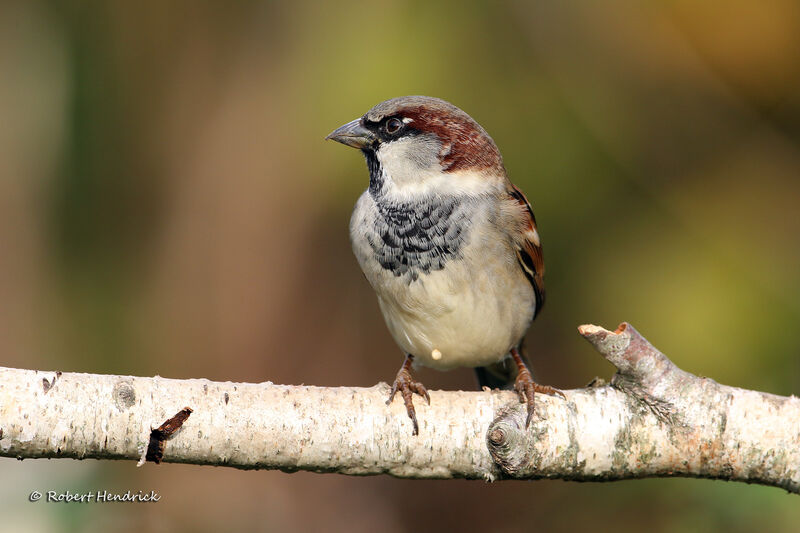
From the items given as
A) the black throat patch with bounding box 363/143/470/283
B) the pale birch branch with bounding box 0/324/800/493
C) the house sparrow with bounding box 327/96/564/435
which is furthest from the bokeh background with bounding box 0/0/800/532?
the black throat patch with bounding box 363/143/470/283

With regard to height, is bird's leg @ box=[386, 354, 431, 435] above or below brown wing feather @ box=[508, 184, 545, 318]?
below

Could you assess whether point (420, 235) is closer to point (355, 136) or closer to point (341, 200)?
point (355, 136)

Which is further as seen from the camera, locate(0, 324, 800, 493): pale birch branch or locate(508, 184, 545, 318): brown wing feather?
locate(508, 184, 545, 318): brown wing feather

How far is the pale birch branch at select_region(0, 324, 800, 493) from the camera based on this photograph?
5.96ft

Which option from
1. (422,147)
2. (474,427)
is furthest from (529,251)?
(474,427)

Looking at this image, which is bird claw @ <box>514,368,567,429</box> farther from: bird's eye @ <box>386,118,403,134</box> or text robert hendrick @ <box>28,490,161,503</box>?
text robert hendrick @ <box>28,490,161,503</box>

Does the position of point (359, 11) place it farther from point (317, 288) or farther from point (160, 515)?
point (160, 515)

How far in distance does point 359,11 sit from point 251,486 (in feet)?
7.19

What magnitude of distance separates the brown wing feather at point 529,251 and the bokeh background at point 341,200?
0.65 meters

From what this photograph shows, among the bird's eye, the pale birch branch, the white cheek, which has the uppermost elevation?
the bird's eye

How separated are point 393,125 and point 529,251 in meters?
0.58

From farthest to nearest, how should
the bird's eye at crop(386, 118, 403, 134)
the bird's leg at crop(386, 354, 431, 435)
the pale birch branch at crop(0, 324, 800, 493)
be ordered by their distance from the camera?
the bird's eye at crop(386, 118, 403, 134) → the bird's leg at crop(386, 354, 431, 435) → the pale birch branch at crop(0, 324, 800, 493)

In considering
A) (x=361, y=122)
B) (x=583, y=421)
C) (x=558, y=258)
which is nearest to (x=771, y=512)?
(x=583, y=421)

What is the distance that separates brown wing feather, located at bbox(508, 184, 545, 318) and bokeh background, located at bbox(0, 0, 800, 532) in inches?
25.5
